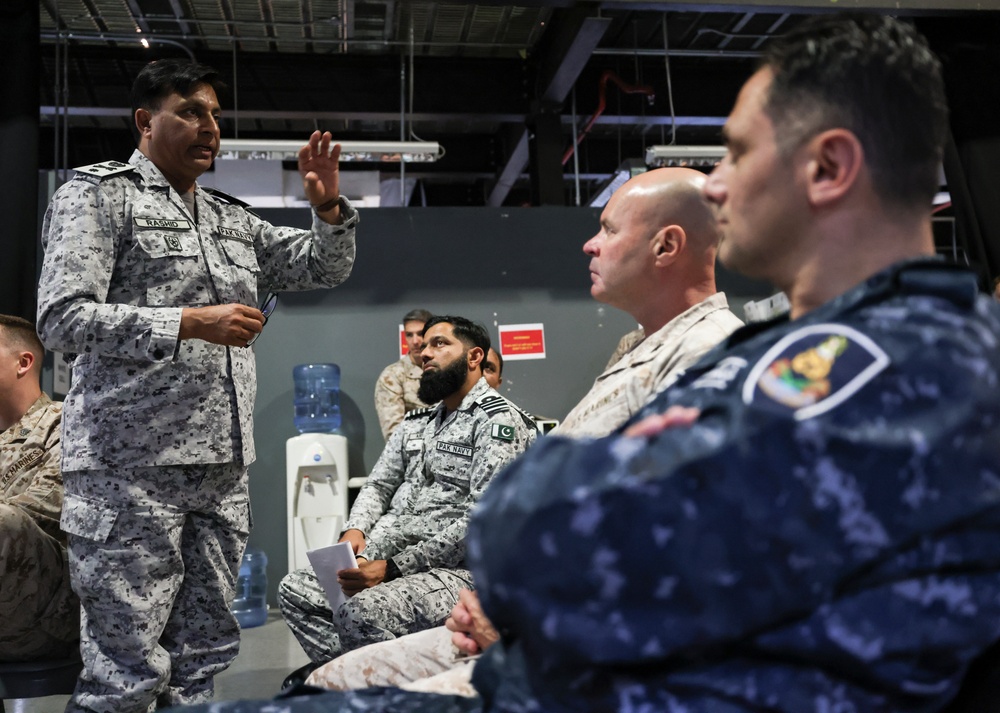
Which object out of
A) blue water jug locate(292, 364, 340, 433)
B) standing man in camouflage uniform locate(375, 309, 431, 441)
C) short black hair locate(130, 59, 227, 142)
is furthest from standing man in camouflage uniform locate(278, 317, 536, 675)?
blue water jug locate(292, 364, 340, 433)

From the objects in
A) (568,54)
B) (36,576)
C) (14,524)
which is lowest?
(36,576)

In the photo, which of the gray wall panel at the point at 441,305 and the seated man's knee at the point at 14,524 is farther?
the gray wall panel at the point at 441,305

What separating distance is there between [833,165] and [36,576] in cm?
207

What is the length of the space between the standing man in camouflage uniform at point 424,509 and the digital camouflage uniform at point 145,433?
0.61 meters

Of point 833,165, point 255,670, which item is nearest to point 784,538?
point 833,165

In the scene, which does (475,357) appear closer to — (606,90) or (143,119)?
(143,119)

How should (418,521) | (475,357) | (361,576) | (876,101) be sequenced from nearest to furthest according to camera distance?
(876,101) < (361,576) < (418,521) < (475,357)

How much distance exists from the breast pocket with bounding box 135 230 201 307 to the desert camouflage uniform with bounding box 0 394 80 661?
0.61 m

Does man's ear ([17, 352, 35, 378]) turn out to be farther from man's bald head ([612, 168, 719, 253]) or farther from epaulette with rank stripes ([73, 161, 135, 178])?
man's bald head ([612, 168, 719, 253])

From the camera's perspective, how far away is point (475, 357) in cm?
368

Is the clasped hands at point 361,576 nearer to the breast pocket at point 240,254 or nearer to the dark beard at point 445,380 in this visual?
the dark beard at point 445,380

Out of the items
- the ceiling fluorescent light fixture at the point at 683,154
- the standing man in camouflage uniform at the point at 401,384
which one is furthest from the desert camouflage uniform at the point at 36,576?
the ceiling fluorescent light fixture at the point at 683,154

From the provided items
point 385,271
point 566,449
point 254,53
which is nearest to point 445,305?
point 385,271

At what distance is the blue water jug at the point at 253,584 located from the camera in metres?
5.57
